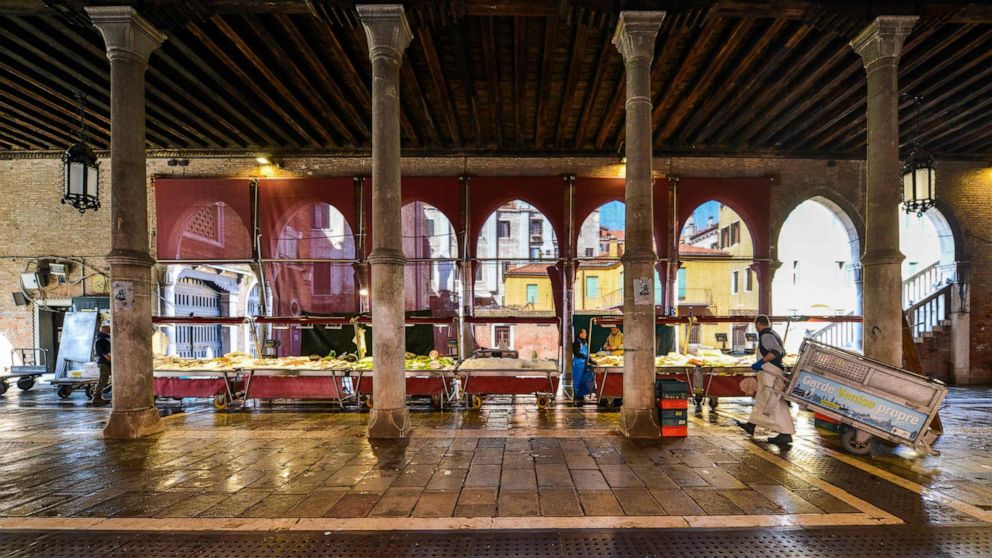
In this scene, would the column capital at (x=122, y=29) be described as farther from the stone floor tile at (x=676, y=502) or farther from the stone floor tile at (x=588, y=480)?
the stone floor tile at (x=676, y=502)

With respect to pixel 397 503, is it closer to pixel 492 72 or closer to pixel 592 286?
pixel 492 72

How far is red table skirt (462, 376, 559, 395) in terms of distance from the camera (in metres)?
8.84

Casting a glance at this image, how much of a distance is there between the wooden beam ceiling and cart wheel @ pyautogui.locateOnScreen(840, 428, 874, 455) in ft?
20.8

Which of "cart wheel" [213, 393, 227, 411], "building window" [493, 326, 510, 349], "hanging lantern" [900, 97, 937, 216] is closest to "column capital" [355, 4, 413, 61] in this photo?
"cart wheel" [213, 393, 227, 411]

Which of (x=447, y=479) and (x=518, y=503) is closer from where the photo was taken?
(x=518, y=503)

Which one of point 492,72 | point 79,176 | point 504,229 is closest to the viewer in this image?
point 79,176

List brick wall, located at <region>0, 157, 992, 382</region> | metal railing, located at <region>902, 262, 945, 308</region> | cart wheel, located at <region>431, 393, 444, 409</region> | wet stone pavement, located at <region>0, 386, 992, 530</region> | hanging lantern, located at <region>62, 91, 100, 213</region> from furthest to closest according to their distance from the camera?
1. metal railing, located at <region>902, 262, 945, 308</region>
2. brick wall, located at <region>0, 157, 992, 382</region>
3. cart wheel, located at <region>431, 393, 444, 409</region>
4. hanging lantern, located at <region>62, 91, 100, 213</region>
5. wet stone pavement, located at <region>0, 386, 992, 530</region>

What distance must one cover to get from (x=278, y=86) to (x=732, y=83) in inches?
380

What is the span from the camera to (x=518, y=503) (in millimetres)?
4531

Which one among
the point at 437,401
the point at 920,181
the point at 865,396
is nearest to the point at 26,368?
the point at 437,401

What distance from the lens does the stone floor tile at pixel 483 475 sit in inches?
201

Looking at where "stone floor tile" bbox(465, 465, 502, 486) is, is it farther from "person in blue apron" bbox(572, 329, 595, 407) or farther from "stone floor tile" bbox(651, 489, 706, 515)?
"person in blue apron" bbox(572, 329, 595, 407)

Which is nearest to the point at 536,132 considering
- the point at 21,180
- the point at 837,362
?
the point at 837,362

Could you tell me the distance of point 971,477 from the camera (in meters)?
5.33
